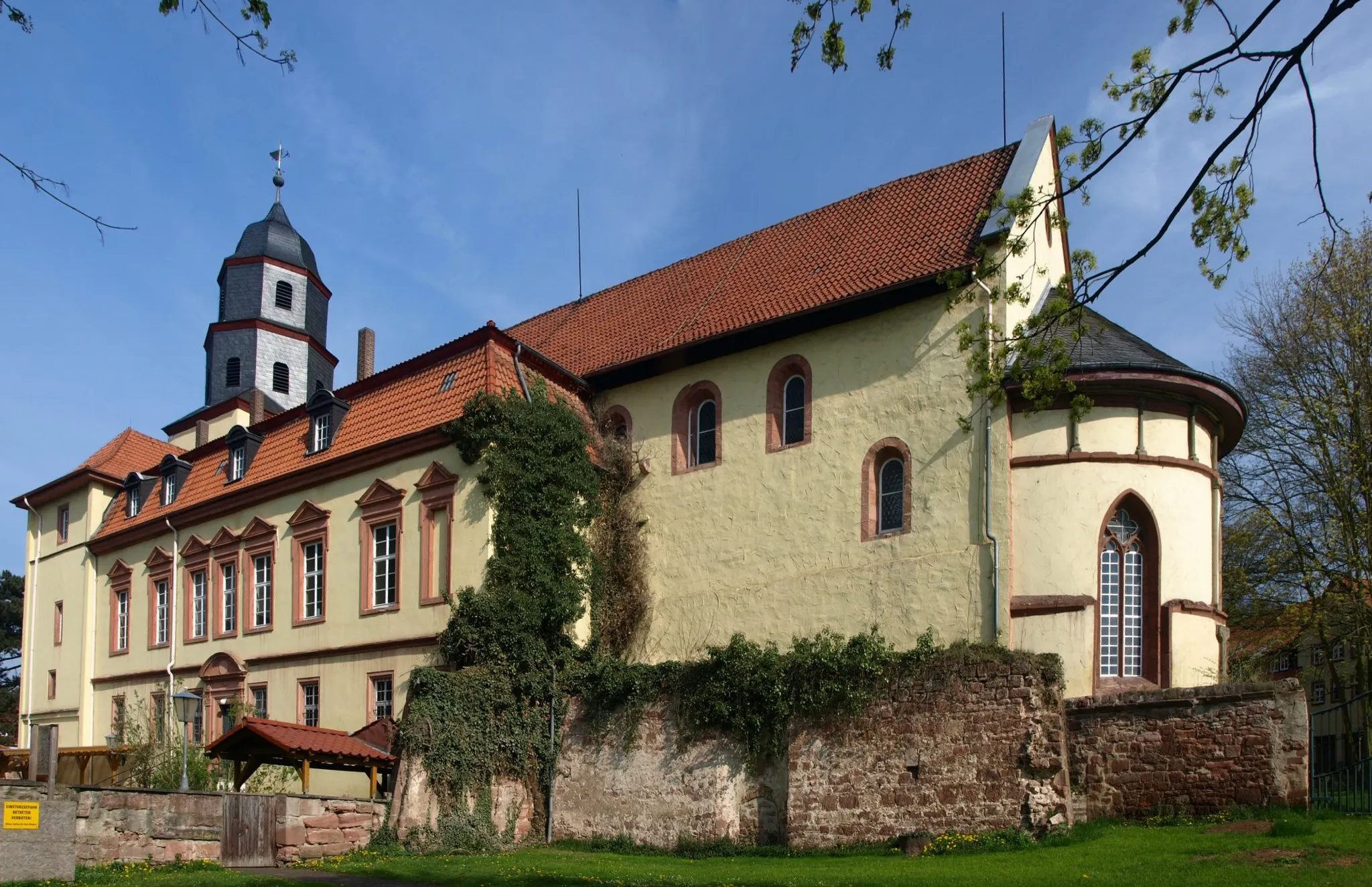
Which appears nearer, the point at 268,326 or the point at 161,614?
the point at 161,614

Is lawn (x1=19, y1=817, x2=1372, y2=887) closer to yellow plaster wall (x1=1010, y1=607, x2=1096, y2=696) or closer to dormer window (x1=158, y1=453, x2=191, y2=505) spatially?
yellow plaster wall (x1=1010, y1=607, x2=1096, y2=696)

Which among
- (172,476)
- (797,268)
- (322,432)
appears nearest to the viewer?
(797,268)

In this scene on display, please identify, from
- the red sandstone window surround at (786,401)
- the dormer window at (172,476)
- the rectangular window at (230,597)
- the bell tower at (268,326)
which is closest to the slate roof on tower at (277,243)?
the bell tower at (268,326)

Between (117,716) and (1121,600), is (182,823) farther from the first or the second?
(117,716)

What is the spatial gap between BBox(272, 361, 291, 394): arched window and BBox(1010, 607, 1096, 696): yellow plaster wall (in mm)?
25539

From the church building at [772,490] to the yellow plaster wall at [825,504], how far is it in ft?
0.15

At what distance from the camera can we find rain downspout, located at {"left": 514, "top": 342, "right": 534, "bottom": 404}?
2403 cm

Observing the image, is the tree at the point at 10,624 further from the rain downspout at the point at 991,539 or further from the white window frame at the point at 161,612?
the rain downspout at the point at 991,539

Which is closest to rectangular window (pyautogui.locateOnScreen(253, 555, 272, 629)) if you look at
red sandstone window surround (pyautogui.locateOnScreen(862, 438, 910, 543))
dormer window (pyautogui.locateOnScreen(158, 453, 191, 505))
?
dormer window (pyautogui.locateOnScreen(158, 453, 191, 505))

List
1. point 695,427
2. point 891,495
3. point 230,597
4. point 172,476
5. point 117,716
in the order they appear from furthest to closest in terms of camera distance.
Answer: point 172,476 < point 117,716 < point 230,597 < point 695,427 < point 891,495

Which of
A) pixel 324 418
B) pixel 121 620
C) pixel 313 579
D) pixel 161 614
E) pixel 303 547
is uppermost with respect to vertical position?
pixel 324 418

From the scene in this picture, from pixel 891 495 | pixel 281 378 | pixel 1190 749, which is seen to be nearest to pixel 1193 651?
pixel 1190 749

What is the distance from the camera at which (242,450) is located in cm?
2992

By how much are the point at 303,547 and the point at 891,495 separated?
12.7 metres
